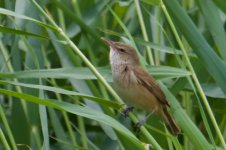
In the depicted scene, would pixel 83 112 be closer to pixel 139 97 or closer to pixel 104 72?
pixel 104 72

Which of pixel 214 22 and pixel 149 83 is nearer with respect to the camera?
pixel 214 22

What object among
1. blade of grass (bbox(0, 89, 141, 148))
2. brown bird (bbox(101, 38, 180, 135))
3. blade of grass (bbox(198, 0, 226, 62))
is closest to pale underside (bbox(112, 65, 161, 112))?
brown bird (bbox(101, 38, 180, 135))

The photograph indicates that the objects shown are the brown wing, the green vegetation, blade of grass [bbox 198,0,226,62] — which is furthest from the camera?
the brown wing

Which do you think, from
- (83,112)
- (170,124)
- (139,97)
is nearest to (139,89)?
(139,97)

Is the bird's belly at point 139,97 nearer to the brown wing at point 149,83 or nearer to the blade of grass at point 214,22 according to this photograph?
the brown wing at point 149,83

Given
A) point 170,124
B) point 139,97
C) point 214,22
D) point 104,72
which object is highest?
point 214,22

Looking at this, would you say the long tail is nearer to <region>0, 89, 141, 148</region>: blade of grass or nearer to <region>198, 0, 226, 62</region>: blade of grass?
<region>198, 0, 226, 62</region>: blade of grass

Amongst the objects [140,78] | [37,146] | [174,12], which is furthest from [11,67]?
[174,12]
